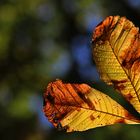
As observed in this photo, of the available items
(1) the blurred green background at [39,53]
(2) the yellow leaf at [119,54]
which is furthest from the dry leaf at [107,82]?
(1) the blurred green background at [39,53]

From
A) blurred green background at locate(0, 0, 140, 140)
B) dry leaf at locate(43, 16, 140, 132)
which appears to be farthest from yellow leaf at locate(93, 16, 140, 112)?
blurred green background at locate(0, 0, 140, 140)

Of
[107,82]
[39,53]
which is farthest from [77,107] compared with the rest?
[39,53]

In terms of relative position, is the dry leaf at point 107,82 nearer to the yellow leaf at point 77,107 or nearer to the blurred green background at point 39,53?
the yellow leaf at point 77,107

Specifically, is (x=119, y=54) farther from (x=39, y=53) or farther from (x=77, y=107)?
(x=39, y=53)

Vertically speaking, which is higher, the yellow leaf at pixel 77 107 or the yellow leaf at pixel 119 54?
the yellow leaf at pixel 119 54

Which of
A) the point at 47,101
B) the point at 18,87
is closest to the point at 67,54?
the point at 18,87

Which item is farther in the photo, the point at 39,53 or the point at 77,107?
the point at 39,53

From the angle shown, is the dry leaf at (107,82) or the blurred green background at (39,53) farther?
the blurred green background at (39,53)
